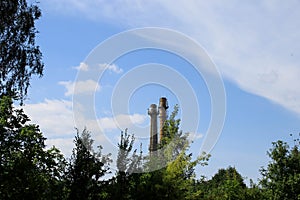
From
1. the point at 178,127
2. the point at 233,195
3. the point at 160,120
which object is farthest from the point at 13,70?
the point at 160,120

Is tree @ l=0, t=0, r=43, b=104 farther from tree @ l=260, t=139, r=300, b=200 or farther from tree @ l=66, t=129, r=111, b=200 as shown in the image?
tree @ l=260, t=139, r=300, b=200

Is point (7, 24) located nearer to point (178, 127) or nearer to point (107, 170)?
point (107, 170)

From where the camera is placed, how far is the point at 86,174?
15.7 metres

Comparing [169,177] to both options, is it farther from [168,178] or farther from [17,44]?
[17,44]

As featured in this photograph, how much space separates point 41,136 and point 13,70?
20.9 ft

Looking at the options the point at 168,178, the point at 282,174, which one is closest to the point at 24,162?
the point at 168,178

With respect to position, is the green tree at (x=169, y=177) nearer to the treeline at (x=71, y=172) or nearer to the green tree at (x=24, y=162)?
the treeline at (x=71, y=172)

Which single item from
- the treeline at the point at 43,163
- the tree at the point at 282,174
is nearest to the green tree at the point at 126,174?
the treeline at the point at 43,163

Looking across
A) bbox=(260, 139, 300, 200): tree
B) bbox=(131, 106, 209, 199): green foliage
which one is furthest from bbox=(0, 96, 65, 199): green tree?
bbox=(260, 139, 300, 200): tree

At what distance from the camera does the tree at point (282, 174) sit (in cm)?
2965

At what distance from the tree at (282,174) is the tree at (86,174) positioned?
17.5 m

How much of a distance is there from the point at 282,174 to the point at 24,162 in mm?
20285

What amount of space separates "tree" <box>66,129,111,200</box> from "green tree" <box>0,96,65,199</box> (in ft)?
2.11

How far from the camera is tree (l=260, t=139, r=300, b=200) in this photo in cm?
2965
